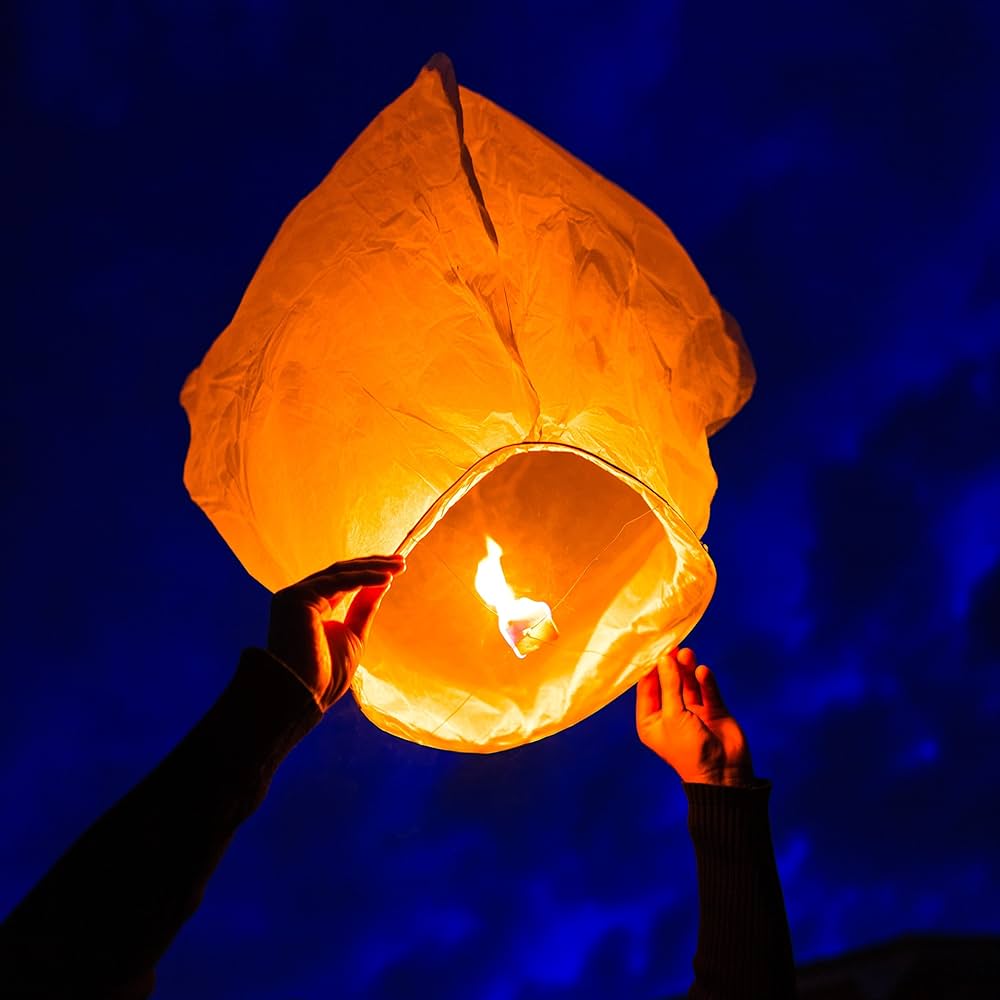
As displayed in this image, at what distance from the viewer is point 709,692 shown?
1.92 m

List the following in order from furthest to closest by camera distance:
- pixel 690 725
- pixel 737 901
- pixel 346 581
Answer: pixel 690 725 < pixel 737 901 < pixel 346 581

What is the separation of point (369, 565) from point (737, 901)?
1.09m

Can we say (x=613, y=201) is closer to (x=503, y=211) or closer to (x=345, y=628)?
(x=503, y=211)

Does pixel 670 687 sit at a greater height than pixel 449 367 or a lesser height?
lesser

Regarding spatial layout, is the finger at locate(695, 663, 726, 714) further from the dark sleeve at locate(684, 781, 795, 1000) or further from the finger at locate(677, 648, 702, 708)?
the dark sleeve at locate(684, 781, 795, 1000)

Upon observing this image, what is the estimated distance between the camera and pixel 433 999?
7.23 metres

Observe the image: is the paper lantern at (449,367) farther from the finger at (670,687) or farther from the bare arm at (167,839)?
the finger at (670,687)

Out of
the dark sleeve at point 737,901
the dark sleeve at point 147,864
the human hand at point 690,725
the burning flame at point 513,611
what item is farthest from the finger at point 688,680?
the dark sleeve at point 147,864

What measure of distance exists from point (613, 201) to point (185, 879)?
118 cm

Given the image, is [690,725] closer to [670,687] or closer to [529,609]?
[670,687]

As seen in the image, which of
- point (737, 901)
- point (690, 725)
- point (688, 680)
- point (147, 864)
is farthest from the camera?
point (688, 680)

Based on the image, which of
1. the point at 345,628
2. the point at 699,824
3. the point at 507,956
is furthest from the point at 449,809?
the point at 345,628

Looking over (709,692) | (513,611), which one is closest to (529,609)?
(513,611)

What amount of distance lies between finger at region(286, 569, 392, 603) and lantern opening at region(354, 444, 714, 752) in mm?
163
